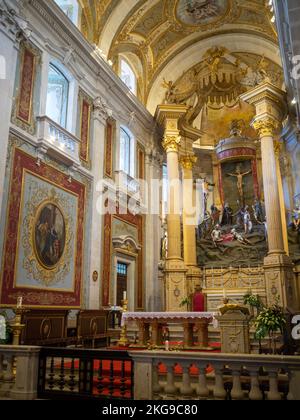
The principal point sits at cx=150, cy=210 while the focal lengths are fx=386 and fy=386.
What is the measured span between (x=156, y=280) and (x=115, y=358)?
36.3ft

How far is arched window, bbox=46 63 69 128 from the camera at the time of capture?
446 inches

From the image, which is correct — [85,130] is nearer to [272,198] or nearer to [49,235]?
[49,235]

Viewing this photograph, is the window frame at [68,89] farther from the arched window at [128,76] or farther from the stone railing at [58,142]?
the arched window at [128,76]

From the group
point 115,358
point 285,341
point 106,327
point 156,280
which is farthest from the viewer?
point 156,280

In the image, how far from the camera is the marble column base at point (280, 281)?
12.1 m

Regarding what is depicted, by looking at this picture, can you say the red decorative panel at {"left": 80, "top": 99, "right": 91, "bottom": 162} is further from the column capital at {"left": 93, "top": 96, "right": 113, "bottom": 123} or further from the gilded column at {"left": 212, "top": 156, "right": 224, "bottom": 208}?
the gilded column at {"left": 212, "top": 156, "right": 224, "bottom": 208}

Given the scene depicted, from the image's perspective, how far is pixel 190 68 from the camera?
17.9 m

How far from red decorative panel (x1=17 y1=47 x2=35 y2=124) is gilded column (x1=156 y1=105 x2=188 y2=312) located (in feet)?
20.7

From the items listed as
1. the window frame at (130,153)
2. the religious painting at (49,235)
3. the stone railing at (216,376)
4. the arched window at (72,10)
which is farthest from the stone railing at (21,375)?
the arched window at (72,10)

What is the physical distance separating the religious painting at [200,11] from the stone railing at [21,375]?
14.2 m

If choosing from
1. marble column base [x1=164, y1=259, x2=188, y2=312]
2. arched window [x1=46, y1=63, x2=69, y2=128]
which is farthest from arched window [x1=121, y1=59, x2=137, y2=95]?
marble column base [x1=164, y1=259, x2=188, y2=312]

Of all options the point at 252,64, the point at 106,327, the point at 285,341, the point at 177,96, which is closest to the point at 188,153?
the point at 177,96

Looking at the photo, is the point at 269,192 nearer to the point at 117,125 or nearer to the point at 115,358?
the point at 117,125

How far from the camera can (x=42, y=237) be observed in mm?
9562
